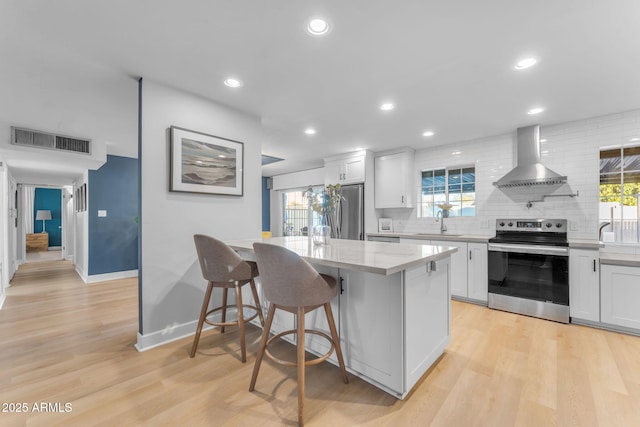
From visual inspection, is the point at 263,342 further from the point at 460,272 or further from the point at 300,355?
the point at 460,272

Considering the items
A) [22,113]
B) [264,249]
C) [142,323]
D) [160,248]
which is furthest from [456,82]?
[22,113]

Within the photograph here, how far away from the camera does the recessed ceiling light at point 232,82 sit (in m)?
2.32

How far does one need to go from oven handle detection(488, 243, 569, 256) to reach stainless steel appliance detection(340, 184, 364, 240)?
2054 millimetres

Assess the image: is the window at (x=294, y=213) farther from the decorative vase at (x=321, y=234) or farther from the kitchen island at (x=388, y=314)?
the kitchen island at (x=388, y=314)

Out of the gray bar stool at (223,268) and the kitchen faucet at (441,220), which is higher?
the kitchen faucet at (441,220)

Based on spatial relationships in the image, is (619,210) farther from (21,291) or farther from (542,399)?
(21,291)

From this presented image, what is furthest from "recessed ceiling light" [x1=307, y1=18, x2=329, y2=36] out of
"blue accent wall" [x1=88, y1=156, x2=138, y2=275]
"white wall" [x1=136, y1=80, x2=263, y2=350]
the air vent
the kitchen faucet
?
"blue accent wall" [x1=88, y1=156, x2=138, y2=275]

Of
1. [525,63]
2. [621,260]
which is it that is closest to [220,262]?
[525,63]

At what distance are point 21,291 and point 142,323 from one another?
11.4ft

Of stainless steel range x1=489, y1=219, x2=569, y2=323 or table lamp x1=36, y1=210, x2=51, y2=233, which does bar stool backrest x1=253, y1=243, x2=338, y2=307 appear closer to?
stainless steel range x1=489, y1=219, x2=569, y2=323

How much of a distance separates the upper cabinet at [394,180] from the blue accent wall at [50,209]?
11263 mm

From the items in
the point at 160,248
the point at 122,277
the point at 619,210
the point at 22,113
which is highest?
the point at 22,113

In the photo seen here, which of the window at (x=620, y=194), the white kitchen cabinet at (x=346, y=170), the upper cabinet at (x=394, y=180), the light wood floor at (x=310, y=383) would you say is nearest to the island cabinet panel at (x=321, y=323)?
the light wood floor at (x=310, y=383)

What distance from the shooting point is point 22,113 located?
2.99 m
